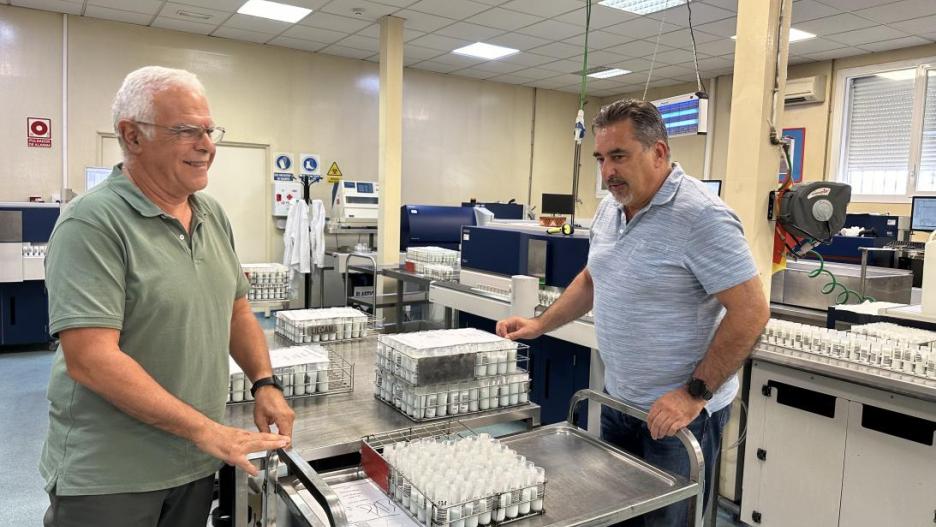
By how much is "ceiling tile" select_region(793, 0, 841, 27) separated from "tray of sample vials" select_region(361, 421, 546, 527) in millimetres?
5442

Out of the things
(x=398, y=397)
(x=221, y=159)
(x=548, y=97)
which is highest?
(x=548, y=97)

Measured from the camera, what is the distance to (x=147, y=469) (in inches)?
49.3

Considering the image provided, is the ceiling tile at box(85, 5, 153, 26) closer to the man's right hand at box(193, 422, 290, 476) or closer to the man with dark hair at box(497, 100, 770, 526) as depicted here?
the man with dark hair at box(497, 100, 770, 526)

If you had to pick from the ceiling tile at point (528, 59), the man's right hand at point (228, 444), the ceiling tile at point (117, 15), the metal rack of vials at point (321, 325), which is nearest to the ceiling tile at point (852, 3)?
the ceiling tile at point (528, 59)

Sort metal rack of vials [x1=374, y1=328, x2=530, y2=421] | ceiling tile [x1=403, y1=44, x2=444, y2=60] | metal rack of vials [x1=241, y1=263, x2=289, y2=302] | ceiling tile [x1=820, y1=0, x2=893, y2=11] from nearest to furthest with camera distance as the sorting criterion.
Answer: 1. metal rack of vials [x1=374, y1=328, x2=530, y2=421]
2. metal rack of vials [x1=241, y1=263, x2=289, y2=302]
3. ceiling tile [x1=820, y1=0, x2=893, y2=11]
4. ceiling tile [x1=403, y1=44, x2=444, y2=60]

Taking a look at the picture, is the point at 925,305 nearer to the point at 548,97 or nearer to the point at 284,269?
the point at 284,269

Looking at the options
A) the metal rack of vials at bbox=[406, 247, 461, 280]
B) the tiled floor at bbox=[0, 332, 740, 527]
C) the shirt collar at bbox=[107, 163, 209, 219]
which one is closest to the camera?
the shirt collar at bbox=[107, 163, 209, 219]

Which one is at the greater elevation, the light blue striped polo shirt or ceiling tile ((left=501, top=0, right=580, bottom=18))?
ceiling tile ((left=501, top=0, right=580, bottom=18))

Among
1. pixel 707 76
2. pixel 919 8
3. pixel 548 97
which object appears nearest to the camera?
pixel 919 8

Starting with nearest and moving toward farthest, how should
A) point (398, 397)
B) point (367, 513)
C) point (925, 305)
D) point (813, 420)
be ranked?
point (367, 513) < point (398, 397) < point (813, 420) < point (925, 305)

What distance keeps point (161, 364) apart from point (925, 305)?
3134mm

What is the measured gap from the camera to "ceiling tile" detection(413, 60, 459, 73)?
8094 mm

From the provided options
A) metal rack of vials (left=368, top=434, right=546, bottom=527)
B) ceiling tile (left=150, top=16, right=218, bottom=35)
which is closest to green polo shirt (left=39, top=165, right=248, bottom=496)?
metal rack of vials (left=368, top=434, right=546, bottom=527)

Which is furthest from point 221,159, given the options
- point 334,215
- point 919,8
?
point 919,8
